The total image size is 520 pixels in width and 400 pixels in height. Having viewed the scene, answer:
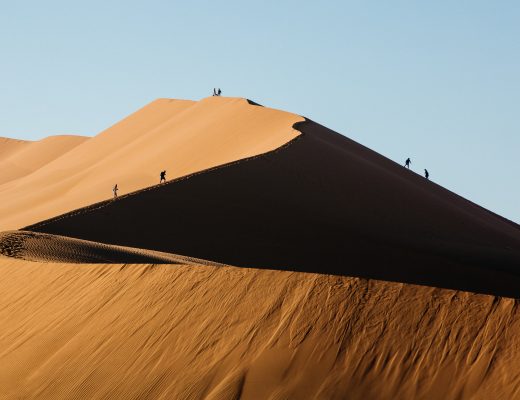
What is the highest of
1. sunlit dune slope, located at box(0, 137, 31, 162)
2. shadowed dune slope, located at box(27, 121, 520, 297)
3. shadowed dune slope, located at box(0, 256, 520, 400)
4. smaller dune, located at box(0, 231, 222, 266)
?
sunlit dune slope, located at box(0, 137, 31, 162)

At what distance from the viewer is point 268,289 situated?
1797 cm

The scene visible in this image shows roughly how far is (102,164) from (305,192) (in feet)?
91.6

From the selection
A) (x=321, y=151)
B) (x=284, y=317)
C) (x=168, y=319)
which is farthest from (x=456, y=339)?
(x=321, y=151)

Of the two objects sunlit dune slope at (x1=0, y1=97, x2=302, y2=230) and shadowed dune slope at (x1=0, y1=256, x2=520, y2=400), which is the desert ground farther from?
sunlit dune slope at (x1=0, y1=97, x2=302, y2=230)

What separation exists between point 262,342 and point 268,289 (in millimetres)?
1469

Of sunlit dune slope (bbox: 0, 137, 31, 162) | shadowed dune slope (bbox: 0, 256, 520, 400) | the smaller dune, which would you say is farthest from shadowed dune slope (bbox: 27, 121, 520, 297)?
sunlit dune slope (bbox: 0, 137, 31, 162)

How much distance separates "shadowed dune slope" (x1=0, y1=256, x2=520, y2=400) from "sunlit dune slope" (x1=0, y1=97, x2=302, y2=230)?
84.6ft

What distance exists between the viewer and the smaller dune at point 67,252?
972 inches

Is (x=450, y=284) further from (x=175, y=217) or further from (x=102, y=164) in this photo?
(x=102, y=164)

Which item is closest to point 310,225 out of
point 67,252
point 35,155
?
point 67,252

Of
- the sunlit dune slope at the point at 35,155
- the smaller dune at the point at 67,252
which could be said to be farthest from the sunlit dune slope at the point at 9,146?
Result: the smaller dune at the point at 67,252

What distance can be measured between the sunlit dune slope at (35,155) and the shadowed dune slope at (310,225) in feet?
194

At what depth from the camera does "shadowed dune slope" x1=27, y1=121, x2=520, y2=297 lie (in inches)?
1249

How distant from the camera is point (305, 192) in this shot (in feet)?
127
